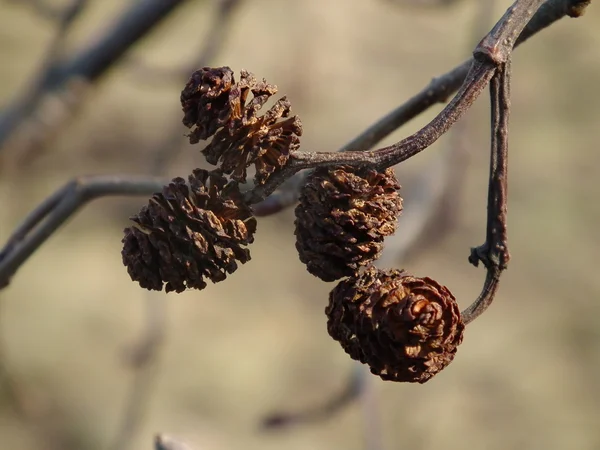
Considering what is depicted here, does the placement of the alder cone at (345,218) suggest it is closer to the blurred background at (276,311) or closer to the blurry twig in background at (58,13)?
the blurry twig in background at (58,13)

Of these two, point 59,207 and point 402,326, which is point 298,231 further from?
point 59,207

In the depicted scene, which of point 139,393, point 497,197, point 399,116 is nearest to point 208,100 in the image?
point 497,197

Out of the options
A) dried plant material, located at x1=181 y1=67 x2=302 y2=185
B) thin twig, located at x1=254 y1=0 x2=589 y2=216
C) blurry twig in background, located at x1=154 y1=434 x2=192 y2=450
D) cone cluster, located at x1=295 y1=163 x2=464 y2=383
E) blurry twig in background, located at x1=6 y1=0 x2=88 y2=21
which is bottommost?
blurry twig in background, located at x1=154 y1=434 x2=192 y2=450

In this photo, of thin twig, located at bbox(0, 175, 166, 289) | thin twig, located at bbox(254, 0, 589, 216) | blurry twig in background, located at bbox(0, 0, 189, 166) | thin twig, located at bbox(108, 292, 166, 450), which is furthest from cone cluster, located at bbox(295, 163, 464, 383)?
thin twig, located at bbox(108, 292, 166, 450)

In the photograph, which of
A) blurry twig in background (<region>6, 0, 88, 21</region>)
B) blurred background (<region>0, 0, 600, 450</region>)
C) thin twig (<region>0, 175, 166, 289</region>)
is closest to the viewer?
thin twig (<region>0, 175, 166, 289</region>)

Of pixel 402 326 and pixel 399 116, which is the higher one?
pixel 399 116

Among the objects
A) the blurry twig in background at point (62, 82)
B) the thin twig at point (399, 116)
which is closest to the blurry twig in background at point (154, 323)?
the blurry twig in background at point (62, 82)

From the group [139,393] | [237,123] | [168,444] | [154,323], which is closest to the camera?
[237,123]

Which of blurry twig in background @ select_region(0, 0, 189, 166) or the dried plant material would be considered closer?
the dried plant material

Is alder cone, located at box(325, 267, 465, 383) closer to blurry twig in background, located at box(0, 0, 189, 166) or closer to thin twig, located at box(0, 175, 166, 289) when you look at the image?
thin twig, located at box(0, 175, 166, 289)
